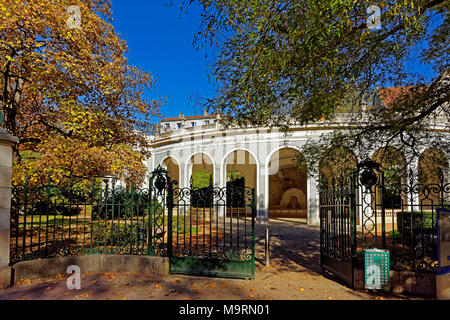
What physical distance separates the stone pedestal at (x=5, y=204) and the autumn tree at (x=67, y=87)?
2.01 metres

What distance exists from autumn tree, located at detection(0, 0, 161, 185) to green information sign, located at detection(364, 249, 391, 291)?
20.4 feet

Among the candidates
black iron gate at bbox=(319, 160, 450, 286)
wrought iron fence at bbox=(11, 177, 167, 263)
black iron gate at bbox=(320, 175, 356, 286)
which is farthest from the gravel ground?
wrought iron fence at bbox=(11, 177, 167, 263)

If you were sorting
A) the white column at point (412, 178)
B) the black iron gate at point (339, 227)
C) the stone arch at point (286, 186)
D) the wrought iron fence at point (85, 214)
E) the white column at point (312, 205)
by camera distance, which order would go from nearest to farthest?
the white column at point (412, 178), the black iron gate at point (339, 227), the wrought iron fence at point (85, 214), the white column at point (312, 205), the stone arch at point (286, 186)

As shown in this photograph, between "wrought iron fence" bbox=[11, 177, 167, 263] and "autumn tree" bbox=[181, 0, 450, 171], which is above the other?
"autumn tree" bbox=[181, 0, 450, 171]

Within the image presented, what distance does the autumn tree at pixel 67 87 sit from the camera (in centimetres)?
722

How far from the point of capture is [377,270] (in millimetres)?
5062

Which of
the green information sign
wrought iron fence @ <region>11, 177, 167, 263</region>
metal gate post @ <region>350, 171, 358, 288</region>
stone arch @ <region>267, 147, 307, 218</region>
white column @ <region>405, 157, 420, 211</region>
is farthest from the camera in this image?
stone arch @ <region>267, 147, 307, 218</region>

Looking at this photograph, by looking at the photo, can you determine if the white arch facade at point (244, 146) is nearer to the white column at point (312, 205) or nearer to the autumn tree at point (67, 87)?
the white column at point (312, 205)

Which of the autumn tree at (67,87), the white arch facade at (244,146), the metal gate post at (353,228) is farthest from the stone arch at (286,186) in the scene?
the metal gate post at (353,228)

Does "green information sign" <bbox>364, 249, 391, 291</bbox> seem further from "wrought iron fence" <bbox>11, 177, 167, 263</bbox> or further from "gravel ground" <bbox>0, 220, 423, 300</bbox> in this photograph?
"wrought iron fence" <bbox>11, 177, 167, 263</bbox>

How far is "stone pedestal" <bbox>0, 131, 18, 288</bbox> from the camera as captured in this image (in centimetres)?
511

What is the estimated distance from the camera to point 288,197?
24.4 meters

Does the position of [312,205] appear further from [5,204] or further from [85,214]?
[5,204]

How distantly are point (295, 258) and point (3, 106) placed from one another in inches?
362
